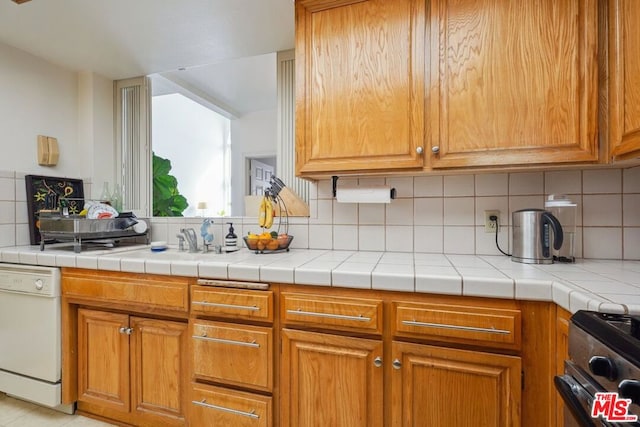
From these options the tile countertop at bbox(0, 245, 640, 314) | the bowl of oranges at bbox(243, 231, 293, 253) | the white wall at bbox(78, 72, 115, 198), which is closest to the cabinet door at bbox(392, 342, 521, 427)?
the tile countertop at bbox(0, 245, 640, 314)

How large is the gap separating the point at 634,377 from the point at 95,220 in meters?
2.28

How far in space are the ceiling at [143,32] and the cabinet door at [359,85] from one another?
0.30m

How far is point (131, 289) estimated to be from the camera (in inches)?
55.6

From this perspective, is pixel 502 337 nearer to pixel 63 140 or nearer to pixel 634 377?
pixel 634 377

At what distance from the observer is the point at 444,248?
5.26ft

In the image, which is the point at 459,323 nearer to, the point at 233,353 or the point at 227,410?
the point at 233,353

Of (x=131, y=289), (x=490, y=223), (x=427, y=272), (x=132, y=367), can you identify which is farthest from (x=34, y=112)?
(x=490, y=223)

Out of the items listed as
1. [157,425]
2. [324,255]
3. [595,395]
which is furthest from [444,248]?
[157,425]

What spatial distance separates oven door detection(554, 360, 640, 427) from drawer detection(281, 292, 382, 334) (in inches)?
20.8

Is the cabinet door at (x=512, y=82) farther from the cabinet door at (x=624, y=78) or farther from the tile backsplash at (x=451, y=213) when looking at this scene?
the tile backsplash at (x=451, y=213)

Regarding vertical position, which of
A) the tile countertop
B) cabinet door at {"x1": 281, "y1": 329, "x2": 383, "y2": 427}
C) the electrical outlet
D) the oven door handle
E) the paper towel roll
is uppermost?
the paper towel roll

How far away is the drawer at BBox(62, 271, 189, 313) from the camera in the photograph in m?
1.35

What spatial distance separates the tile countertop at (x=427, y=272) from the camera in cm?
90
